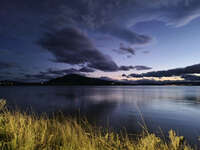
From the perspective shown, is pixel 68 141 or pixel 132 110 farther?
pixel 132 110

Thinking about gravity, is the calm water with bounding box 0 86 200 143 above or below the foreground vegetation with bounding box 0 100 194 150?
below

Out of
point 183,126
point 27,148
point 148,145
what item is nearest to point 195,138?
point 183,126

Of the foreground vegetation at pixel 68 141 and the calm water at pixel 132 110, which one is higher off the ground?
the foreground vegetation at pixel 68 141

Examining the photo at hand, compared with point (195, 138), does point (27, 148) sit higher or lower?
higher

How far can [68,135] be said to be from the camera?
156 inches

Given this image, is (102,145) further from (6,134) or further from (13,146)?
(6,134)

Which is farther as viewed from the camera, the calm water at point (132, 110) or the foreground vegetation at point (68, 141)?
the calm water at point (132, 110)

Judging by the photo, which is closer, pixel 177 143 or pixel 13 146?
pixel 177 143

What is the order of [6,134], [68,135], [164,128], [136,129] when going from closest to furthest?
[6,134] < [68,135] < [136,129] < [164,128]

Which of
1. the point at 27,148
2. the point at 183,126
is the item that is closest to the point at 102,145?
the point at 27,148

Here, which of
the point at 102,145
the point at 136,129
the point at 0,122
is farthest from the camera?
the point at 136,129

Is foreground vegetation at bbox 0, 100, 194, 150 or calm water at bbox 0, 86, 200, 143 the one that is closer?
foreground vegetation at bbox 0, 100, 194, 150

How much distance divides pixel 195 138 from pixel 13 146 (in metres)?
11.1

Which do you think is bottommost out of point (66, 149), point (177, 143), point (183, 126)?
point (183, 126)
